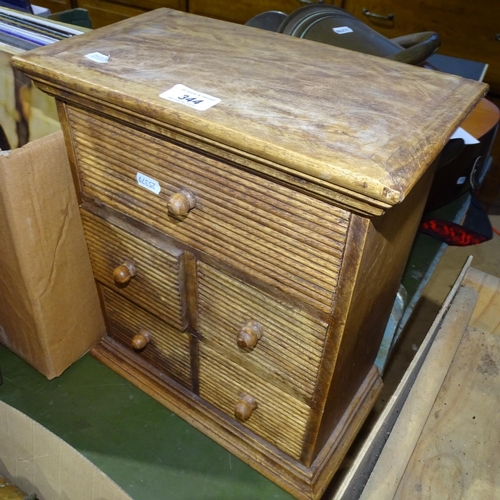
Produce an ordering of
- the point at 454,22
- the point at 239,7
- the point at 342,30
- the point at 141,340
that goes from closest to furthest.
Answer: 1. the point at 141,340
2. the point at 342,30
3. the point at 454,22
4. the point at 239,7

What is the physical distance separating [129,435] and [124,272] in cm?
32

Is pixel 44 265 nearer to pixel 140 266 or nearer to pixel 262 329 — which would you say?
pixel 140 266

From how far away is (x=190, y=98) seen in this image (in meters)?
0.60

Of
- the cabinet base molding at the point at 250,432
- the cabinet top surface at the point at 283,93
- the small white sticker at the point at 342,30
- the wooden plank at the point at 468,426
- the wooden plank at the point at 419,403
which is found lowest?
the cabinet base molding at the point at 250,432

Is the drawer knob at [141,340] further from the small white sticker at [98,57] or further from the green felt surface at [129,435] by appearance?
the small white sticker at [98,57]

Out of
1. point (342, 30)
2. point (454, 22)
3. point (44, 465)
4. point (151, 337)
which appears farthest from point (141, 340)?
point (454, 22)

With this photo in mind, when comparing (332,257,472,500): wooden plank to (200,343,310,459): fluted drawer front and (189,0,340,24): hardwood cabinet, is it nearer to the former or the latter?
(200,343,310,459): fluted drawer front

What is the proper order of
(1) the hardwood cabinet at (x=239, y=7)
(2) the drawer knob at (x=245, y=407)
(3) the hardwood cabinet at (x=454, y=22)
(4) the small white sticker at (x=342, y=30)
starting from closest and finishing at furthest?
(2) the drawer knob at (x=245, y=407) → (4) the small white sticker at (x=342, y=30) → (3) the hardwood cabinet at (x=454, y=22) → (1) the hardwood cabinet at (x=239, y=7)

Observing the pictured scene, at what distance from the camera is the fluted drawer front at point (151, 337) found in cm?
89

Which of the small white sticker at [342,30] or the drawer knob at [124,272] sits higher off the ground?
the small white sticker at [342,30]

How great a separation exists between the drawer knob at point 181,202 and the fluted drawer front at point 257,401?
279 millimetres

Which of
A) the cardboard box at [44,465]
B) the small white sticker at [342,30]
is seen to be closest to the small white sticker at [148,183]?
the cardboard box at [44,465]

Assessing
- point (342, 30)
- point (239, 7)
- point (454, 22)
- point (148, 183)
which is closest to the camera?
point (148, 183)

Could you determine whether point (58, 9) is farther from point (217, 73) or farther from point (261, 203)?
point (261, 203)
